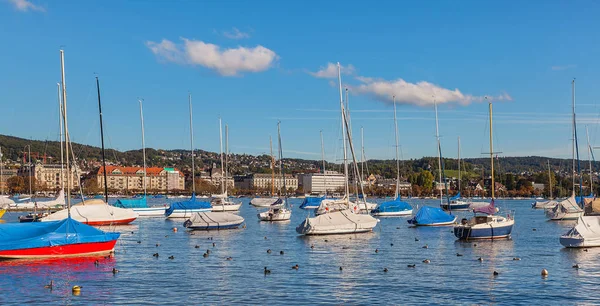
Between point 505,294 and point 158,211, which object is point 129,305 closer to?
point 505,294

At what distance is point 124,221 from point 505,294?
54.8 metres

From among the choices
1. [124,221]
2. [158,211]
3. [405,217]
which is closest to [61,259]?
[124,221]

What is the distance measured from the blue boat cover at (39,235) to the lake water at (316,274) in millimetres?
1243

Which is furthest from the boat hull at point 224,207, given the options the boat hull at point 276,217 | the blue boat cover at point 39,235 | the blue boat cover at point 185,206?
the blue boat cover at point 39,235

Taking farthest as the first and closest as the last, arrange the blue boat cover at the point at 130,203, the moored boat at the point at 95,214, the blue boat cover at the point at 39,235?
the blue boat cover at the point at 130,203 < the moored boat at the point at 95,214 < the blue boat cover at the point at 39,235

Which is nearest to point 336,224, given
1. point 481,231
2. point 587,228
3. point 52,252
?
point 481,231

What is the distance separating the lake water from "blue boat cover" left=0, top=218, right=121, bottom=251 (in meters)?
1.24

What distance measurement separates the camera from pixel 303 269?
41625mm

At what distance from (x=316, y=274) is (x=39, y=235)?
1746 centimetres

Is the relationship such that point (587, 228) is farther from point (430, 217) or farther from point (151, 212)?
point (151, 212)

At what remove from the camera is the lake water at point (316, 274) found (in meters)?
32.1

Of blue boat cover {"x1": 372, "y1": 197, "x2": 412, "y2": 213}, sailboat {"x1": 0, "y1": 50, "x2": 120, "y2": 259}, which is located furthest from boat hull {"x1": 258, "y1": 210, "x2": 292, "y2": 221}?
sailboat {"x1": 0, "y1": 50, "x2": 120, "y2": 259}

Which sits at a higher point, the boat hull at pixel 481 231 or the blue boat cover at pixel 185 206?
the blue boat cover at pixel 185 206

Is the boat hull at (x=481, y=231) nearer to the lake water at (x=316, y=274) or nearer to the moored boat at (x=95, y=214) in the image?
the lake water at (x=316, y=274)
